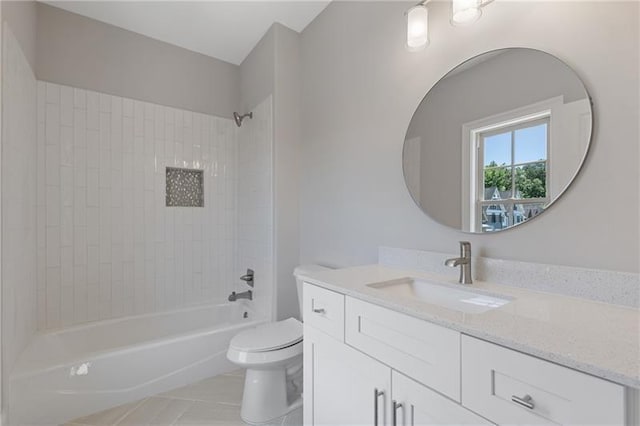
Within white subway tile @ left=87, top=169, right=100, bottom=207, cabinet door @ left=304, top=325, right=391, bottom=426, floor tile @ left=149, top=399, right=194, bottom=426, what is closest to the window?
cabinet door @ left=304, top=325, right=391, bottom=426

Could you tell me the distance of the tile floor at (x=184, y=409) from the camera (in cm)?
168

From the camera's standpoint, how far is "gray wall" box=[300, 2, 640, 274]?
914 mm

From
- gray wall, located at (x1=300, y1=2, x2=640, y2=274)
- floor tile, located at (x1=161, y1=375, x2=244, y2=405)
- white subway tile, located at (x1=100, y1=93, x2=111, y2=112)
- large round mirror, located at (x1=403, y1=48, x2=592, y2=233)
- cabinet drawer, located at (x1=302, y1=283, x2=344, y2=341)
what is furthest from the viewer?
white subway tile, located at (x1=100, y1=93, x2=111, y2=112)

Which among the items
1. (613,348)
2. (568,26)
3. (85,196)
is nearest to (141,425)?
(85,196)

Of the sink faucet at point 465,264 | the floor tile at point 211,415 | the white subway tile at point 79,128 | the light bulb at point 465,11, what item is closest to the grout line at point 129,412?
the floor tile at point 211,415

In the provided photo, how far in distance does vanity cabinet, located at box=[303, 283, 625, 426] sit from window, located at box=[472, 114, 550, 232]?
0.61 meters

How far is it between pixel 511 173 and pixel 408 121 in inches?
22.5

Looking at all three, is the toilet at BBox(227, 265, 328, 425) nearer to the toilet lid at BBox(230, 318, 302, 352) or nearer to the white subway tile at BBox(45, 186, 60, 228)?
the toilet lid at BBox(230, 318, 302, 352)

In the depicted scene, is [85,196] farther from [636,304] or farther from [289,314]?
[636,304]

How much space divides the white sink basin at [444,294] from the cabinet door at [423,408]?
0.36 meters

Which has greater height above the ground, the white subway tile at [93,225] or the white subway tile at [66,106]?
the white subway tile at [66,106]

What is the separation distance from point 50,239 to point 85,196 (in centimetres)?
37

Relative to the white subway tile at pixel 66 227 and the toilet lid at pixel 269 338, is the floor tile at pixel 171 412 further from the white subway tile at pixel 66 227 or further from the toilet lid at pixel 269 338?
the white subway tile at pixel 66 227

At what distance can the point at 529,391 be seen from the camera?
0.64 metres
